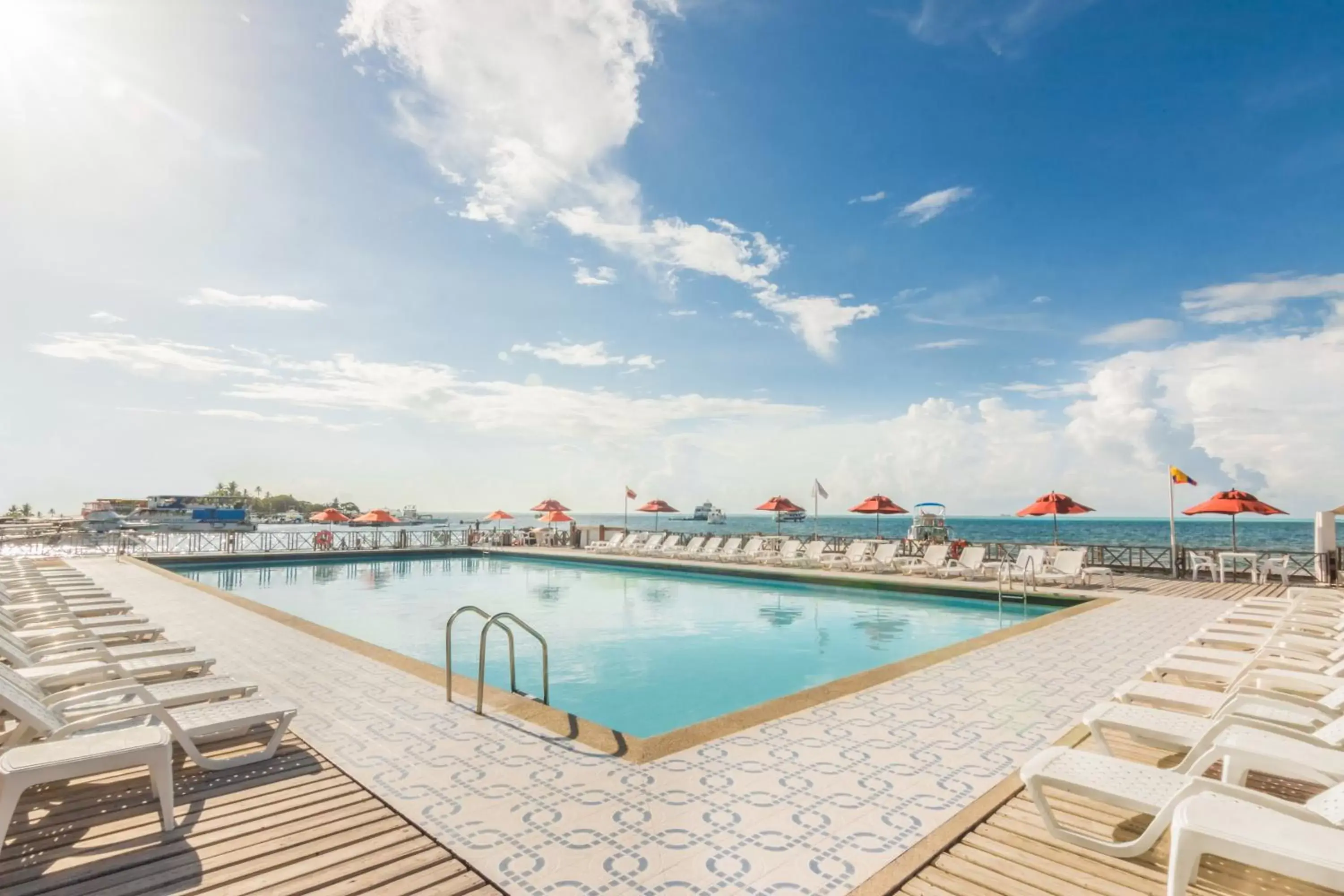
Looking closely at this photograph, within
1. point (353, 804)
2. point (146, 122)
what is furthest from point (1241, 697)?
point (146, 122)

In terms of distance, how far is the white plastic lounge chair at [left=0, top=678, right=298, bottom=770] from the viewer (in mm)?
3236

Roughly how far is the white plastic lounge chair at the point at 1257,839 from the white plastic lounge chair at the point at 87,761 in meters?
4.03

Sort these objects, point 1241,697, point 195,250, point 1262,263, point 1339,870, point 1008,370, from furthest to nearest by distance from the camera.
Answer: point 1008,370
point 1262,263
point 195,250
point 1241,697
point 1339,870

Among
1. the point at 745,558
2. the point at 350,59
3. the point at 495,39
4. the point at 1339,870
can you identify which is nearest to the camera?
the point at 1339,870

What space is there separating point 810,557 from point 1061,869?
14250 millimetres

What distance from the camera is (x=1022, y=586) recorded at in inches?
498

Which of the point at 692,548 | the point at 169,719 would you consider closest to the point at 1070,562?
the point at 692,548

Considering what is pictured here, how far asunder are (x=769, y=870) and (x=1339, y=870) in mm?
1811

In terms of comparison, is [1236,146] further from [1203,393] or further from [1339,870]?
[1339,870]

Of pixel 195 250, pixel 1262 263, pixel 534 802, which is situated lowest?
pixel 534 802

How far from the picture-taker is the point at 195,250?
11.0 meters

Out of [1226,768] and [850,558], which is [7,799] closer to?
[1226,768]

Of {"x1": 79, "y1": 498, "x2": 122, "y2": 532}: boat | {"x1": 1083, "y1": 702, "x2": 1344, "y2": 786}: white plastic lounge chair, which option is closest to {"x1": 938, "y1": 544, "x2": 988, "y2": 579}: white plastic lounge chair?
{"x1": 1083, "y1": 702, "x2": 1344, "y2": 786}: white plastic lounge chair

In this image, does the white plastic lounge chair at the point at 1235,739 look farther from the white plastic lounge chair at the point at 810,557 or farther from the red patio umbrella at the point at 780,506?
the red patio umbrella at the point at 780,506
